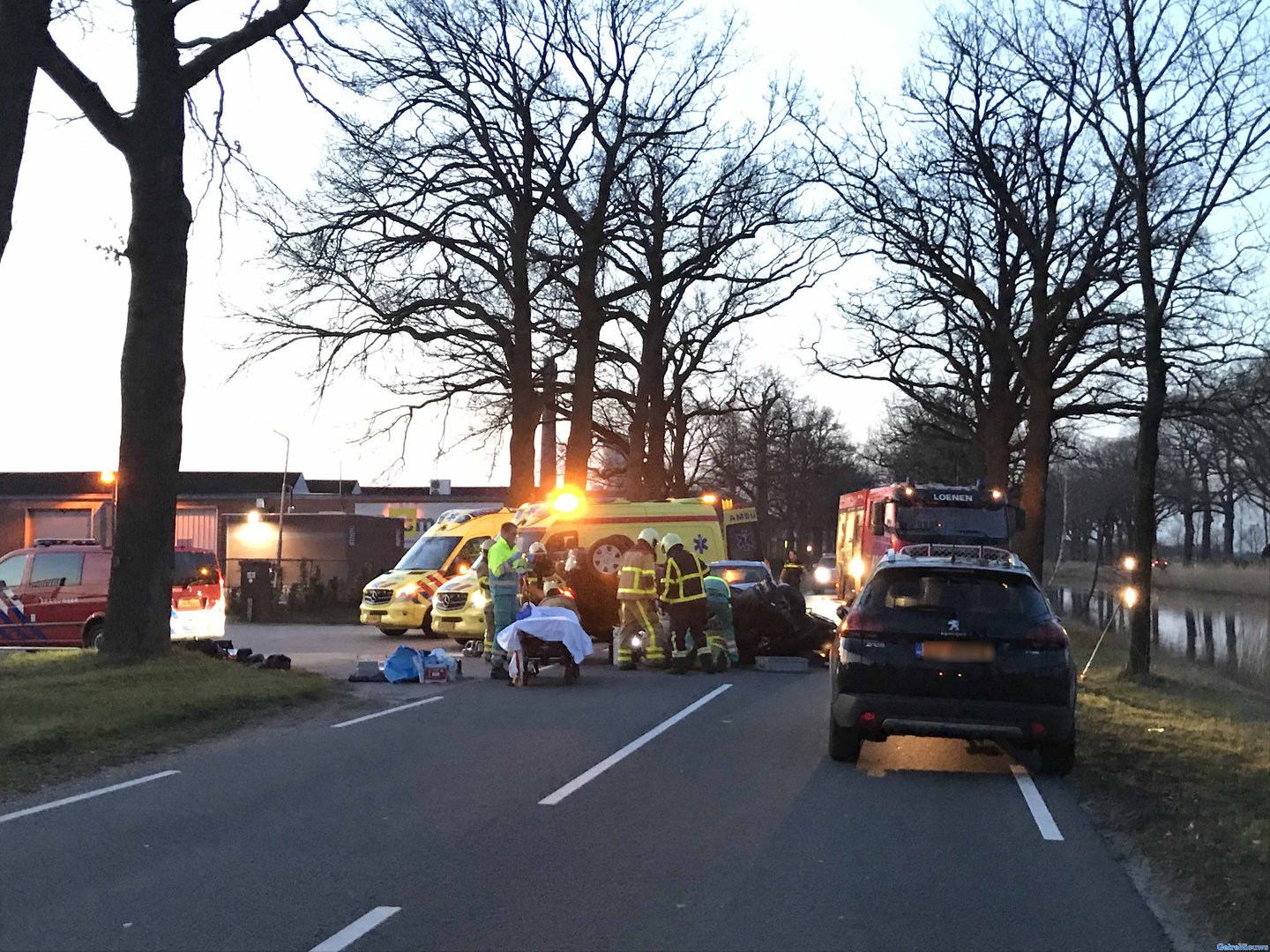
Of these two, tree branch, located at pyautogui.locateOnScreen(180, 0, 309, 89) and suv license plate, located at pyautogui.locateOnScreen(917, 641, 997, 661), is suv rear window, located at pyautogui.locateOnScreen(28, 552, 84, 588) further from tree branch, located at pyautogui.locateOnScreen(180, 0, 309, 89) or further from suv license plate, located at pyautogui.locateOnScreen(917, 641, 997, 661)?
suv license plate, located at pyautogui.locateOnScreen(917, 641, 997, 661)

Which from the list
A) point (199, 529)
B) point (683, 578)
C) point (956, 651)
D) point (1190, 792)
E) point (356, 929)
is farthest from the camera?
point (199, 529)

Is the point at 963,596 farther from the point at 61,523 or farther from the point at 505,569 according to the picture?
the point at 61,523

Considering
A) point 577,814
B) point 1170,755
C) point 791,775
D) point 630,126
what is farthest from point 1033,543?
point 577,814

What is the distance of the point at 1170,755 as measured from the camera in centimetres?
1206

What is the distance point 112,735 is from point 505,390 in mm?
25982

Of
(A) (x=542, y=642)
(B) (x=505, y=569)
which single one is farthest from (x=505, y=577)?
(A) (x=542, y=642)

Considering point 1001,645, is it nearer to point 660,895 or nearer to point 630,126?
point 660,895

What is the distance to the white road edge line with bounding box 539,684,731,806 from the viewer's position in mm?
9586

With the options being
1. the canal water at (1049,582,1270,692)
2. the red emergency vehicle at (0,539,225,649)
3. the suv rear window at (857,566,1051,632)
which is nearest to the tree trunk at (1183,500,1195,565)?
the canal water at (1049,582,1270,692)

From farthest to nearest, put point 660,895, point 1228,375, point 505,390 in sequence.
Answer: point 505,390
point 1228,375
point 660,895

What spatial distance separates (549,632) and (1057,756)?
776 centimetres

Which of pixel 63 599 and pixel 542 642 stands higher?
pixel 63 599

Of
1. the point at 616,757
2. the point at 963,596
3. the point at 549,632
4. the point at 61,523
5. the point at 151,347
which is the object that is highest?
the point at 151,347

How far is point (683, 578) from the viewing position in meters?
18.9
